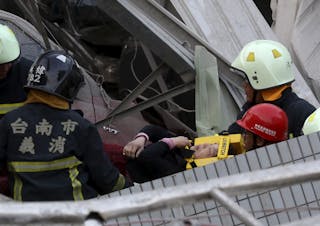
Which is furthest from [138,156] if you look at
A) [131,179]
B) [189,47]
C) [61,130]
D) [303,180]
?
[303,180]

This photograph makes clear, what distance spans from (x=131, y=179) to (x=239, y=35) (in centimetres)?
267

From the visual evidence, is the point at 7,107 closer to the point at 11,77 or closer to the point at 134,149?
the point at 11,77

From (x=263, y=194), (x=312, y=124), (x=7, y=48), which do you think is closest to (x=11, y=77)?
(x=7, y=48)

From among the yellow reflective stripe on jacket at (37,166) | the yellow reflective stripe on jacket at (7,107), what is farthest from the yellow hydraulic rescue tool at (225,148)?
the yellow reflective stripe on jacket at (7,107)

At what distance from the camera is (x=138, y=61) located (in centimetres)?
845

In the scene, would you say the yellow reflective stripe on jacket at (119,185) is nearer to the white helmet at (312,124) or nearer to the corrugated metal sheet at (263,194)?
the corrugated metal sheet at (263,194)

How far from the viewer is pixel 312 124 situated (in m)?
4.57

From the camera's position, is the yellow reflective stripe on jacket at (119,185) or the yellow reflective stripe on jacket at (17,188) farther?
the yellow reflective stripe on jacket at (119,185)

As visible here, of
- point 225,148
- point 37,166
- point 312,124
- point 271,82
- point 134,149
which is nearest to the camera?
point 37,166

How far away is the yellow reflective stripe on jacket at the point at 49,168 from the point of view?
4426 mm

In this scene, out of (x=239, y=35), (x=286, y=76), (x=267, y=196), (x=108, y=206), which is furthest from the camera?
(x=239, y=35)

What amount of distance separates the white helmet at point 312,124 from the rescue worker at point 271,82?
13.1 inches

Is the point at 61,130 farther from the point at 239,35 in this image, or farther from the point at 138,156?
the point at 239,35

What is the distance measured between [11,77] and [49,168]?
99cm
